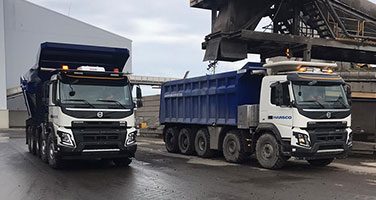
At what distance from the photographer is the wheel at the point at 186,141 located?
16734mm

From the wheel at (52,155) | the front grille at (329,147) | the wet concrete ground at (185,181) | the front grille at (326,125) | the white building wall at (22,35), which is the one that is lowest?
the wet concrete ground at (185,181)

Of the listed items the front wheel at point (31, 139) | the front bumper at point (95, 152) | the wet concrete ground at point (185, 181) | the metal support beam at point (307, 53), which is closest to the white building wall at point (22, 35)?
the front wheel at point (31, 139)

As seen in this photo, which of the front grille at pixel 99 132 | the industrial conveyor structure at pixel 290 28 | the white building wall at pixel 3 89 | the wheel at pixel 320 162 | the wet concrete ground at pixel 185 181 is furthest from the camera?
the white building wall at pixel 3 89

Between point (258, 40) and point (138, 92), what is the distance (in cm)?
875

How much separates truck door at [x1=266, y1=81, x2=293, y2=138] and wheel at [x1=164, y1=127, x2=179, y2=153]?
6.09 m

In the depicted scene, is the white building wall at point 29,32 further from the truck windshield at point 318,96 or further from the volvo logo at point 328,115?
the volvo logo at point 328,115

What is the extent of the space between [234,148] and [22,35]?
181 ft

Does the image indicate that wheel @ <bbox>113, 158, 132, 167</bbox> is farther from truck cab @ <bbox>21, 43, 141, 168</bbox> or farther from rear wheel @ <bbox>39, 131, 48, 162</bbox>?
rear wheel @ <bbox>39, 131, 48, 162</bbox>

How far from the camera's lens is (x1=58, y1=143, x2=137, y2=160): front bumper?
1151 cm

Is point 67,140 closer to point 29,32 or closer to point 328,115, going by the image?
point 328,115

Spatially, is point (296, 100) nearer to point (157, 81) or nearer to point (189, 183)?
point (189, 183)

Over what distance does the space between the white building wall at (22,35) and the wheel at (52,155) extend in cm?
4946

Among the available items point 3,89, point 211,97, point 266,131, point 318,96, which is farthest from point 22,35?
point 318,96

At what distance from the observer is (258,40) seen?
65.7 ft
